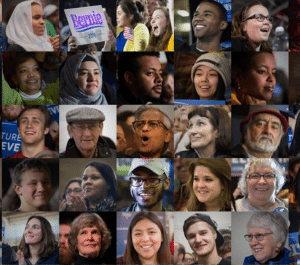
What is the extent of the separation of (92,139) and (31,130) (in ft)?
1.06

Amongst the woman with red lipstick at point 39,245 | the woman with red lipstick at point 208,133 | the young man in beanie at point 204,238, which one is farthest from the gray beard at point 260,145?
the woman with red lipstick at point 39,245

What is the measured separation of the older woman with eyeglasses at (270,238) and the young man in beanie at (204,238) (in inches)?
5.9

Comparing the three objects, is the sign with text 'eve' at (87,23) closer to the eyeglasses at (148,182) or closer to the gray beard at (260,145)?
the eyeglasses at (148,182)

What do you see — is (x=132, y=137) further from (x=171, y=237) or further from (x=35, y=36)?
(x=35, y=36)

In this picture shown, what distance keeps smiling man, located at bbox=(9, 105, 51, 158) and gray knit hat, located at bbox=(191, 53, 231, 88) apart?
821 millimetres

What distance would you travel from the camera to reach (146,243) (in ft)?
6.51

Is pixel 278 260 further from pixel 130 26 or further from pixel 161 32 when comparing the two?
pixel 130 26

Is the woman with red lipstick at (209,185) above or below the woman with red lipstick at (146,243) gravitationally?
above

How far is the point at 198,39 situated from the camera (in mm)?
2000

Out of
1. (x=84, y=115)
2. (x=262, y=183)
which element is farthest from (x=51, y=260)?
(x=262, y=183)

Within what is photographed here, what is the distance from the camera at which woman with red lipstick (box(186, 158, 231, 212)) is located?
1989 millimetres

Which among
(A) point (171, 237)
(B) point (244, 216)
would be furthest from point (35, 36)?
(B) point (244, 216)

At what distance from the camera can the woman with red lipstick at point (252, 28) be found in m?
2.00

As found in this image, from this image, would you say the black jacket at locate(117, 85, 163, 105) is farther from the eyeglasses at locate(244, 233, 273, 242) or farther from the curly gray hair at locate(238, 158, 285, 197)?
the eyeglasses at locate(244, 233, 273, 242)
